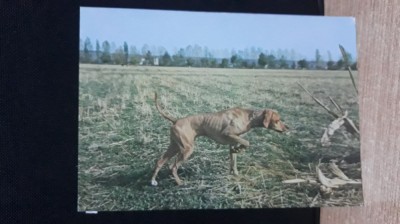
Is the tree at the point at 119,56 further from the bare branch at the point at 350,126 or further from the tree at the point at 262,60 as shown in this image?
the bare branch at the point at 350,126

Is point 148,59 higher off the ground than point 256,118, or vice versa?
point 148,59

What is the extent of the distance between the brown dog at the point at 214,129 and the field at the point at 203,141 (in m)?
0.01

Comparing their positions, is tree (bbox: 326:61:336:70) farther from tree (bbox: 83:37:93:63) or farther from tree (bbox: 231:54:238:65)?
tree (bbox: 83:37:93:63)

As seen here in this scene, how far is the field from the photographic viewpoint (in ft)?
3.93

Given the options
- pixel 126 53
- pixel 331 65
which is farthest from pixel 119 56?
pixel 331 65

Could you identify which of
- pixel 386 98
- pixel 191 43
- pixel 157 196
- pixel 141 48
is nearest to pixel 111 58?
pixel 141 48

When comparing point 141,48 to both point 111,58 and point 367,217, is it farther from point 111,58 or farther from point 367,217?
point 367,217

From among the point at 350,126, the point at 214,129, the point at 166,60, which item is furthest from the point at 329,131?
the point at 166,60

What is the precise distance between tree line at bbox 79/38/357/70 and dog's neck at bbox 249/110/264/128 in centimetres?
11

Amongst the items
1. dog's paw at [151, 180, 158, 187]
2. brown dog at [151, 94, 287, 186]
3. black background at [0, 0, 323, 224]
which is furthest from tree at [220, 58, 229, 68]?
dog's paw at [151, 180, 158, 187]

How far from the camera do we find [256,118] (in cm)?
124

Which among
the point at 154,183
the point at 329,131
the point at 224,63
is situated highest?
the point at 224,63
